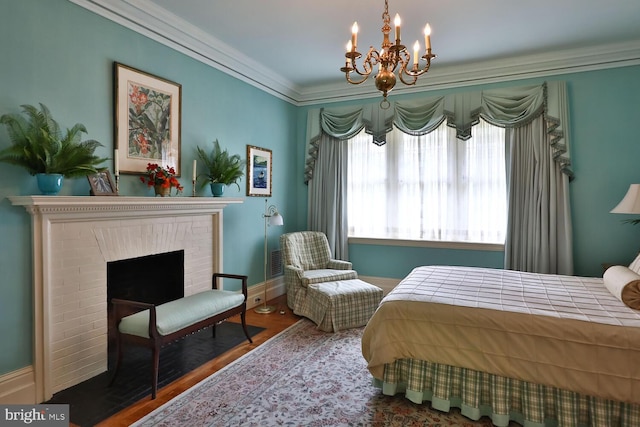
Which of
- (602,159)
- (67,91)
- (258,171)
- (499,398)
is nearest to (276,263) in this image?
(258,171)

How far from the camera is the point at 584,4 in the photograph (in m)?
3.06

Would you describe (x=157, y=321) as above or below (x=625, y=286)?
below

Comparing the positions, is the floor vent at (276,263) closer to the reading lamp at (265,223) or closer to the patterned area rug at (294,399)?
the reading lamp at (265,223)

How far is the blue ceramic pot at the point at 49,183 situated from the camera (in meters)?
2.32

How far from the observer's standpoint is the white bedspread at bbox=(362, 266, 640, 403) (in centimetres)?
197

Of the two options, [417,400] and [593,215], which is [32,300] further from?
[593,215]

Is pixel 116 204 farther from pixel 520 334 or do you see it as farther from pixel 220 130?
pixel 520 334

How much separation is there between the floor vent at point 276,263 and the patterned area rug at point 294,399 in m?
1.82

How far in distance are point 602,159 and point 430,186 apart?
1798 millimetres


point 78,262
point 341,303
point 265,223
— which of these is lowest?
point 341,303

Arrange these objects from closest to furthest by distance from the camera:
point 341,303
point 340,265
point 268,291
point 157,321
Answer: point 157,321
point 341,303
point 340,265
point 268,291

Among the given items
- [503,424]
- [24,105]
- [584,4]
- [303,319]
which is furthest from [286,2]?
[503,424]

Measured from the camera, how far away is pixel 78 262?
Result: 263 centimetres

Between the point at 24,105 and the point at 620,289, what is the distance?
4.03 metres
